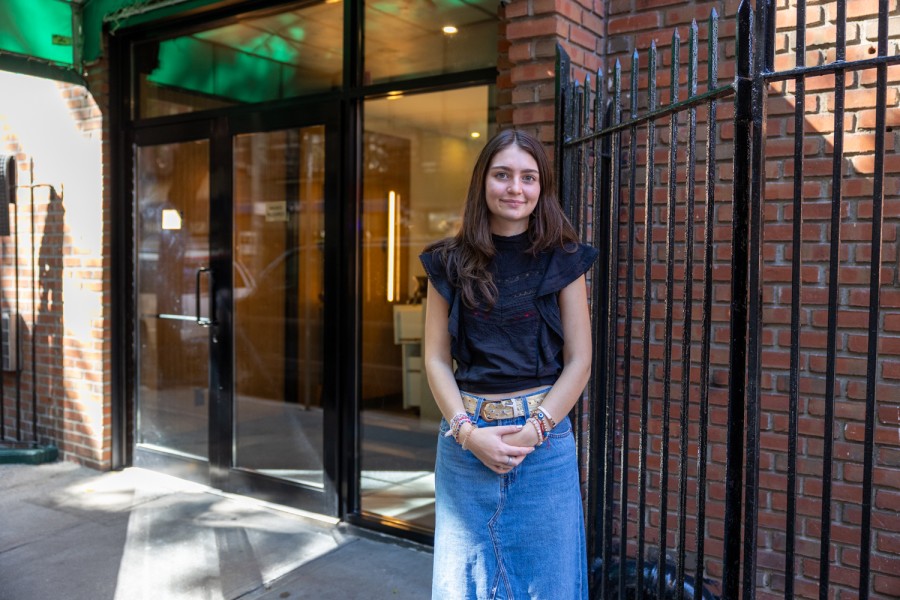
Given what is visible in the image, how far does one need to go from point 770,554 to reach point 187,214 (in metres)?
4.14

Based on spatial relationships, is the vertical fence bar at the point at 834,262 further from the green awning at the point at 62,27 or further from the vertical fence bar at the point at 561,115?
the green awning at the point at 62,27

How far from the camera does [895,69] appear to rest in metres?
2.88

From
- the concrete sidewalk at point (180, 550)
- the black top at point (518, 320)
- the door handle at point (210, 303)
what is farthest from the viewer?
the door handle at point (210, 303)

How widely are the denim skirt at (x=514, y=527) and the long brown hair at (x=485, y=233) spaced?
1.28 feet

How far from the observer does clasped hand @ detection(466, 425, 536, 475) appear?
2.13m

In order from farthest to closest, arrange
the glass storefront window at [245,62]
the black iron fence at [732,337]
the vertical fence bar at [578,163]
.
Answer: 1. the glass storefront window at [245,62]
2. the vertical fence bar at [578,163]
3. the black iron fence at [732,337]

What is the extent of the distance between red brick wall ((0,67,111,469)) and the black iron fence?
12.4 feet

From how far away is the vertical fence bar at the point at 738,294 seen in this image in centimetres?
217

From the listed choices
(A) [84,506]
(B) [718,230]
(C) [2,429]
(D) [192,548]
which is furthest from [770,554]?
(C) [2,429]

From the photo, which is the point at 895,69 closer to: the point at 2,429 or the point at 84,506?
the point at 84,506

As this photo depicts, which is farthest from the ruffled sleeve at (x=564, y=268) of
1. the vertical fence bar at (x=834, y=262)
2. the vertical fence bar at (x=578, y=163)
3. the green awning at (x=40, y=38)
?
the green awning at (x=40, y=38)

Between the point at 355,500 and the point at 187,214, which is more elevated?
the point at 187,214

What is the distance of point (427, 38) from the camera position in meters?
4.30

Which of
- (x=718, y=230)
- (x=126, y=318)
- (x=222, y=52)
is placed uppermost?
(x=222, y=52)
